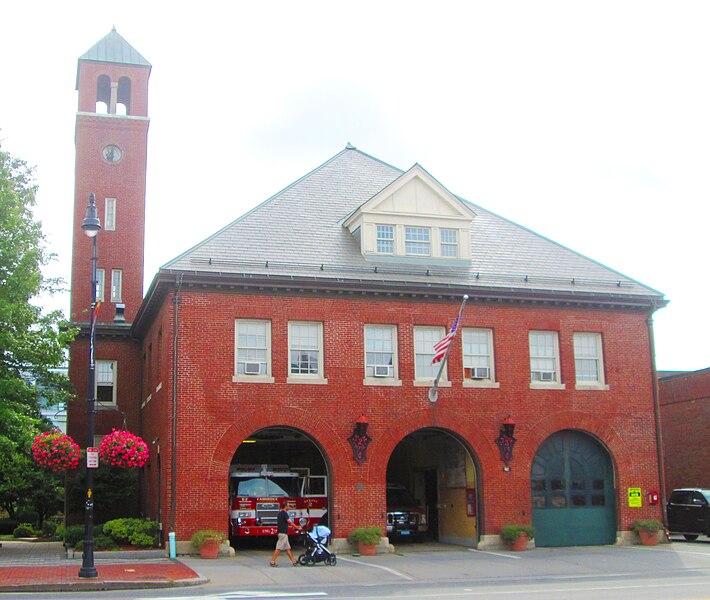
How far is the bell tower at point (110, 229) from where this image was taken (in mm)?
36750

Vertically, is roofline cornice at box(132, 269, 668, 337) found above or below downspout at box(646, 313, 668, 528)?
above

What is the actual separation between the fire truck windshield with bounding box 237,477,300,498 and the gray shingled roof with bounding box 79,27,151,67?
2173 cm

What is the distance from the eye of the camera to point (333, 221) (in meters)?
31.7

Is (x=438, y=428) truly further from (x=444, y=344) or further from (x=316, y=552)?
(x=316, y=552)

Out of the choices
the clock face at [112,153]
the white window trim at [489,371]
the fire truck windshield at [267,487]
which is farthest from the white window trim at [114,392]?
the white window trim at [489,371]

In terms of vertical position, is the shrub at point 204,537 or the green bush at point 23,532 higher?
the shrub at point 204,537

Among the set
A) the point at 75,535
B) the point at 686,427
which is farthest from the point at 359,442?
the point at 686,427

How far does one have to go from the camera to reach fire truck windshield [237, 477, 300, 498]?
2861cm

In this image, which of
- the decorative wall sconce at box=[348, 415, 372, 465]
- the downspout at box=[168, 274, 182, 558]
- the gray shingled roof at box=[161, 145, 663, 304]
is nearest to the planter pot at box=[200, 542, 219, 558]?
the downspout at box=[168, 274, 182, 558]

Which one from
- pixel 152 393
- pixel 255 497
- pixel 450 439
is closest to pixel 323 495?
pixel 255 497

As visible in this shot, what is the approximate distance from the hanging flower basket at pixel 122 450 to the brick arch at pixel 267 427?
2.11 metres

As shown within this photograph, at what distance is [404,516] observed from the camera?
30344 millimetres

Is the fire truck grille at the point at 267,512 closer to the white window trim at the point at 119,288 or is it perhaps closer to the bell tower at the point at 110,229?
the bell tower at the point at 110,229

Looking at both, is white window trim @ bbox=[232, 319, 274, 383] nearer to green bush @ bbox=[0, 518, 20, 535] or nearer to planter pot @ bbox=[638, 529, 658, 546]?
planter pot @ bbox=[638, 529, 658, 546]
